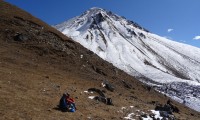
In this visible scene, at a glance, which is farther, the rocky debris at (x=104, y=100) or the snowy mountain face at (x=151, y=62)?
the snowy mountain face at (x=151, y=62)

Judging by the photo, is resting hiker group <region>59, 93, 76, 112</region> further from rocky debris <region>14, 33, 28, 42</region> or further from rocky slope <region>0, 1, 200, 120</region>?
rocky debris <region>14, 33, 28, 42</region>

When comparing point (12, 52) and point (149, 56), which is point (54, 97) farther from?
point (149, 56)

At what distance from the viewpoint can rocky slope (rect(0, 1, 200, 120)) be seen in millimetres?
25625

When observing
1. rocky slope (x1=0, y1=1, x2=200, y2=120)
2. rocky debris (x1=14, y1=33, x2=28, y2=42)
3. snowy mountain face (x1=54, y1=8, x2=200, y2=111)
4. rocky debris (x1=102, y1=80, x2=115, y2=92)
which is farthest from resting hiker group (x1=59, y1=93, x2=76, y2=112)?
snowy mountain face (x1=54, y1=8, x2=200, y2=111)

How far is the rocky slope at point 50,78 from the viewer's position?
25.6 metres

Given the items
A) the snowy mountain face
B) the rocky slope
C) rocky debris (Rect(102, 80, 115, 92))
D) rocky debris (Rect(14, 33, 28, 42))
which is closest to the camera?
the rocky slope

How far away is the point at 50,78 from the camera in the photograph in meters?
35.9

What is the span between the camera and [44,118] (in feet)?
75.0

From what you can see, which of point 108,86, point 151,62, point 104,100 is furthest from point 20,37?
point 151,62

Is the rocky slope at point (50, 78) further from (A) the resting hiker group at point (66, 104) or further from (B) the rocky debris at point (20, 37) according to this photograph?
(A) the resting hiker group at point (66, 104)

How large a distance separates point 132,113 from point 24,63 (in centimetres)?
1487

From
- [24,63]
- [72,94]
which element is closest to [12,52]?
[24,63]

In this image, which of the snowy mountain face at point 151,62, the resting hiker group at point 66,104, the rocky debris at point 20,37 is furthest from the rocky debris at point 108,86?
the snowy mountain face at point 151,62

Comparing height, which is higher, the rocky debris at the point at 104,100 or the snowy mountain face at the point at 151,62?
the snowy mountain face at the point at 151,62
